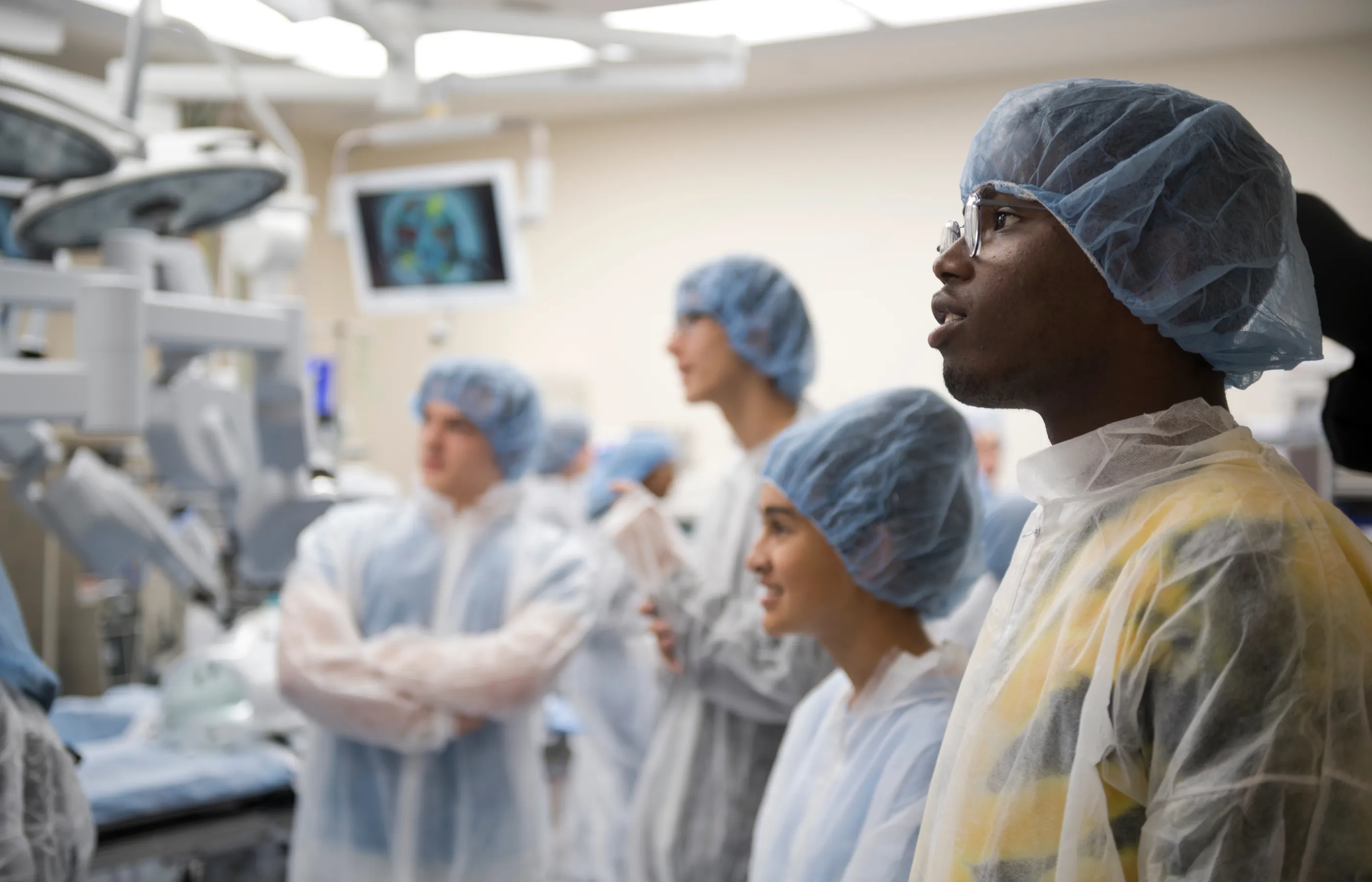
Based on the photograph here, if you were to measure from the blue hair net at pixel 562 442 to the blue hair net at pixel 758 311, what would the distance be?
2368 millimetres

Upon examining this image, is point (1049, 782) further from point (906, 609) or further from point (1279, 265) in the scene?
point (906, 609)

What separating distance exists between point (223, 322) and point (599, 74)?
1.58m

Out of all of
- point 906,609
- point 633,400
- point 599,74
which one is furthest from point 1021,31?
point 906,609

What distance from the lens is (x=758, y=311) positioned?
89.7 inches

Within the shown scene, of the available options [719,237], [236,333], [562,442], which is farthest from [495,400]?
[719,237]

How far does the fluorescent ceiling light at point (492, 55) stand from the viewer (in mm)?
3857

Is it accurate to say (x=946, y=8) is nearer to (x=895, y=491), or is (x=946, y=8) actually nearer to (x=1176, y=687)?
(x=895, y=491)

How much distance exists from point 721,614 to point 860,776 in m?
0.70

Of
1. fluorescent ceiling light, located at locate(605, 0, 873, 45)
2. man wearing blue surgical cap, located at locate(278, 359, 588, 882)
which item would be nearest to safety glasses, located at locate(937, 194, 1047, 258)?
Result: man wearing blue surgical cap, located at locate(278, 359, 588, 882)

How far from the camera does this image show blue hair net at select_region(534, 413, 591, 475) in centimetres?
464

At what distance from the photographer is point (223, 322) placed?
1.71 meters

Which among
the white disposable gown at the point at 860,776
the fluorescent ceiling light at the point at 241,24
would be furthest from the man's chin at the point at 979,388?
the fluorescent ceiling light at the point at 241,24

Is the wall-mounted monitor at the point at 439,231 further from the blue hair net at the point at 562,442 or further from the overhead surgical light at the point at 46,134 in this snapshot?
the overhead surgical light at the point at 46,134

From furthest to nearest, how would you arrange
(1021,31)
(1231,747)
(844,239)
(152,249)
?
(844,239) → (1021,31) → (152,249) → (1231,747)
